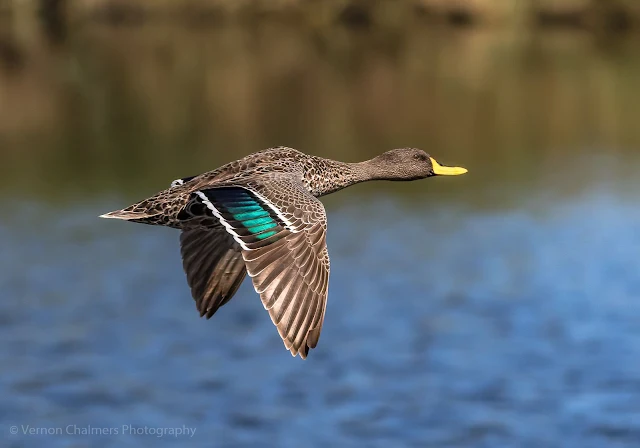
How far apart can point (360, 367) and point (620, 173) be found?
378 inches

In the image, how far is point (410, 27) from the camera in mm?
57219

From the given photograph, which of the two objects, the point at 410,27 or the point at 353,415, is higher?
the point at 353,415

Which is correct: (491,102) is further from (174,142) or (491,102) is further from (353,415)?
(353,415)

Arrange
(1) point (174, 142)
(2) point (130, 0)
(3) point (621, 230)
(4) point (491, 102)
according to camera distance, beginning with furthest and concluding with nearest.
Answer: (2) point (130, 0), (4) point (491, 102), (1) point (174, 142), (3) point (621, 230)

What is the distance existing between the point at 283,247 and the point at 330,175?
1348 millimetres

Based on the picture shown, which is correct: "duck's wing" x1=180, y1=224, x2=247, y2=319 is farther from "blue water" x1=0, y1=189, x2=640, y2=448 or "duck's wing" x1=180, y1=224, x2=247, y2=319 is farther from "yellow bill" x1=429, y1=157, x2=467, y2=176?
"blue water" x1=0, y1=189, x2=640, y2=448

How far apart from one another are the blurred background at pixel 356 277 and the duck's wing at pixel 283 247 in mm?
10993

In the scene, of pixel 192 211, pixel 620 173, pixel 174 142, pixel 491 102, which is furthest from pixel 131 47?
pixel 192 211

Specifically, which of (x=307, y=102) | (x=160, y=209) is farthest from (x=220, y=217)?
(x=307, y=102)

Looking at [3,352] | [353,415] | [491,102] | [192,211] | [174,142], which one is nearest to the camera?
[192,211]

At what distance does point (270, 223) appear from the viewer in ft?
20.0

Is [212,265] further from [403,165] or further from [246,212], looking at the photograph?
[403,165]

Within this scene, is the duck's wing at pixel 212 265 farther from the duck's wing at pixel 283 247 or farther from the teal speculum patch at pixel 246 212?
the teal speculum patch at pixel 246 212

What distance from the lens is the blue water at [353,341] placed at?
17.7 meters
